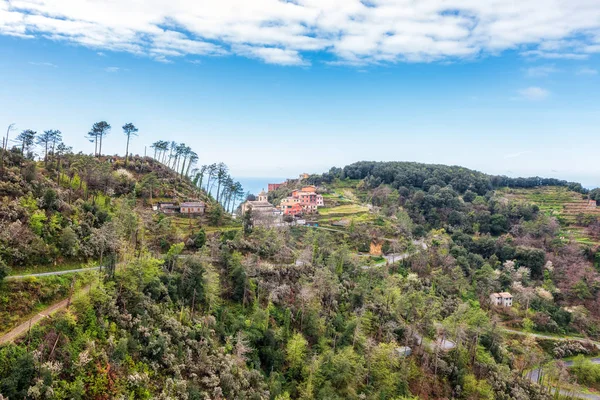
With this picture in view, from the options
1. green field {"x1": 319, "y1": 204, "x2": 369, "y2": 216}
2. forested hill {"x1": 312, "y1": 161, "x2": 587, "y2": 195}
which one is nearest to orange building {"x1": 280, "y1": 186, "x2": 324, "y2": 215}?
green field {"x1": 319, "y1": 204, "x2": 369, "y2": 216}

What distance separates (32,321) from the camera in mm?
27062

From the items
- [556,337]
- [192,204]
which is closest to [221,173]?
[192,204]

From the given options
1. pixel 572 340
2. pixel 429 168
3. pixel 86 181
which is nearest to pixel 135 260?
pixel 86 181

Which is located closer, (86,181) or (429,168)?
(86,181)

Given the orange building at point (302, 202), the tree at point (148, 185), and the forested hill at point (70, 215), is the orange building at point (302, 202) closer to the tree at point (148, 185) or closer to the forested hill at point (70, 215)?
the forested hill at point (70, 215)

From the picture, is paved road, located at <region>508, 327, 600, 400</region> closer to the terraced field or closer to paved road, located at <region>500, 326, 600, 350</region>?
paved road, located at <region>500, 326, 600, 350</region>

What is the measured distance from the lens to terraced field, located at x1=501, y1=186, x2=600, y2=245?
99562 mm

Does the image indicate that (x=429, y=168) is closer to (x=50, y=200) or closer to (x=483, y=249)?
(x=483, y=249)

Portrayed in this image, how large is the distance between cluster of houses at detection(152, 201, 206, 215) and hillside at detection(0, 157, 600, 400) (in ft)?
7.70

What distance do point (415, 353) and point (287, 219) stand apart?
42269 millimetres

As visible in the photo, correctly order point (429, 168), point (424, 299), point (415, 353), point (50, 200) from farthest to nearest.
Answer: point (429, 168), point (424, 299), point (415, 353), point (50, 200)

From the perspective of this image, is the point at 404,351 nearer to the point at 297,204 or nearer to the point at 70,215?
the point at 70,215

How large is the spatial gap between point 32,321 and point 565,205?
442ft

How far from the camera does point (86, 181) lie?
179 ft
